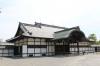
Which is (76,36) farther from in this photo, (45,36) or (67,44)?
(45,36)

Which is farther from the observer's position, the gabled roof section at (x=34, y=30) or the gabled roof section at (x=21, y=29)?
the gabled roof section at (x=21, y=29)

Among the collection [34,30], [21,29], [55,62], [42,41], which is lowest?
[55,62]

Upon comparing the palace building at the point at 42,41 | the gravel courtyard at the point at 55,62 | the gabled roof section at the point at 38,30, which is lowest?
the gravel courtyard at the point at 55,62

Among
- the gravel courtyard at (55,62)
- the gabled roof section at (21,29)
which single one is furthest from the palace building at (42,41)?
→ the gravel courtyard at (55,62)

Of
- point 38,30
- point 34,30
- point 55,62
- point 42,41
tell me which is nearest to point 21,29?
point 34,30

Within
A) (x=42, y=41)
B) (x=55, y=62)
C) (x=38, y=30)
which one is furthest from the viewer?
(x=38, y=30)

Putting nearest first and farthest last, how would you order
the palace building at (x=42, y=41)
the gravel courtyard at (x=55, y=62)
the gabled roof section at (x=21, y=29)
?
the gravel courtyard at (x=55, y=62) → the palace building at (x=42, y=41) → the gabled roof section at (x=21, y=29)

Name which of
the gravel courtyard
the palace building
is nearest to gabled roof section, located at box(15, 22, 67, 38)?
the palace building

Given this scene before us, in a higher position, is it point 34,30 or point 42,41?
point 34,30

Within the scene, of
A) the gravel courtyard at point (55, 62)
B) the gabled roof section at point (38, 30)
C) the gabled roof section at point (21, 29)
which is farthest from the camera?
the gabled roof section at point (21, 29)

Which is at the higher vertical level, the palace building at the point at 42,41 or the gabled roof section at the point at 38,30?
the gabled roof section at the point at 38,30

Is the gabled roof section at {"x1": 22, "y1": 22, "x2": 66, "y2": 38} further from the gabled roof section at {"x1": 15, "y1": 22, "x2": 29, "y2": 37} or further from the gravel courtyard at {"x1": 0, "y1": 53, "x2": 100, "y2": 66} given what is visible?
the gravel courtyard at {"x1": 0, "y1": 53, "x2": 100, "y2": 66}

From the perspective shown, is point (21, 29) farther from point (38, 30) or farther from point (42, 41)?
point (42, 41)

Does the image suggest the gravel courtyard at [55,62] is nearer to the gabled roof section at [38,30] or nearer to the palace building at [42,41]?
the palace building at [42,41]
